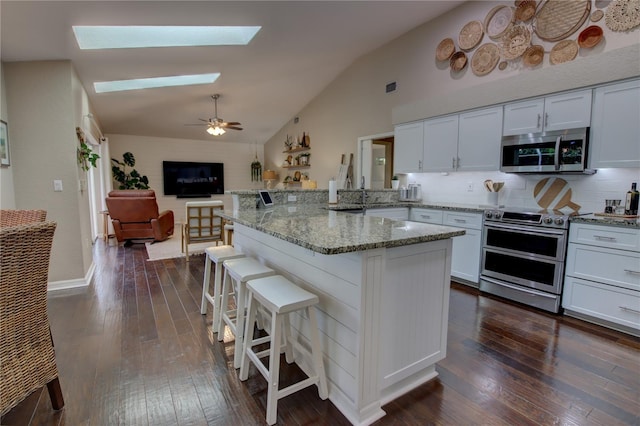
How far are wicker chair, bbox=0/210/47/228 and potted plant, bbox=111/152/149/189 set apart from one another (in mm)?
6291

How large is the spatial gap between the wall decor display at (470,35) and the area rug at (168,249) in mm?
4997

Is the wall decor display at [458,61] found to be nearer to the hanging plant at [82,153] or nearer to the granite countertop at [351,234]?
the granite countertop at [351,234]

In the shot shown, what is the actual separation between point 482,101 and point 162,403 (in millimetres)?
4065

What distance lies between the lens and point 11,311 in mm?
1324

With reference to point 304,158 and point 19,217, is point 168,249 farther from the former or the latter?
point 304,158

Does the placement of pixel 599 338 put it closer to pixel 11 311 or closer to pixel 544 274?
pixel 544 274

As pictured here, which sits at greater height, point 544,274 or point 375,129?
point 375,129

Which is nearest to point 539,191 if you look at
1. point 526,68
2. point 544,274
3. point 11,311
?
point 544,274

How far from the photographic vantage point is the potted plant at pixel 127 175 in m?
7.50

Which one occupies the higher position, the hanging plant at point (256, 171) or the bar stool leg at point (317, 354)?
the hanging plant at point (256, 171)

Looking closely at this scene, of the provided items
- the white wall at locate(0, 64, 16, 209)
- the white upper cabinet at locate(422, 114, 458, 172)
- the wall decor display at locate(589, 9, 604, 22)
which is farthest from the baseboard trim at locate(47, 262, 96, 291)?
the wall decor display at locate(589, 9, 604, 22)

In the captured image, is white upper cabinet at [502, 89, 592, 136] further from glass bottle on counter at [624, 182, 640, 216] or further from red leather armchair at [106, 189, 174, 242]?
red leather armchair at [106, 189, 174, 242]

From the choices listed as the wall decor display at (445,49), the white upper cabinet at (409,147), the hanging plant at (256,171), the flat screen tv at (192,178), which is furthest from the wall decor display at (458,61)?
the flat screen tv at (192,178)

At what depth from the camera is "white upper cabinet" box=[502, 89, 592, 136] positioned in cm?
279
